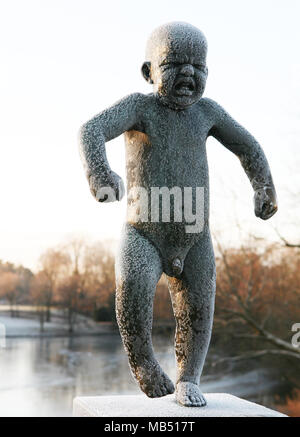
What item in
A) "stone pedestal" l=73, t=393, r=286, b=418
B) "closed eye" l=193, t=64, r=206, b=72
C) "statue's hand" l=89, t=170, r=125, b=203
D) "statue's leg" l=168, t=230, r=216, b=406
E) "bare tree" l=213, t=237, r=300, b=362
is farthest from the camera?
"bare tree" l=213, t=237, r=300, b=362

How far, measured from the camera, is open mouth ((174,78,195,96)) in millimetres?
2693

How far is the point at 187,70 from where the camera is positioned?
8.73ft

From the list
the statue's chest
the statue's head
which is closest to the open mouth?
the statue's head

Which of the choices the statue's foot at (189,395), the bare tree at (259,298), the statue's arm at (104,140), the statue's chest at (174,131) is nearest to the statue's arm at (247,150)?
the statue's chest at (174,131)

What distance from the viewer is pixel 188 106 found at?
2816 millimetres

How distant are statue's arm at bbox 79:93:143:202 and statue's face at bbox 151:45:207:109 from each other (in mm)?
138

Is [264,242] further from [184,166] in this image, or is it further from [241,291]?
[184,166]

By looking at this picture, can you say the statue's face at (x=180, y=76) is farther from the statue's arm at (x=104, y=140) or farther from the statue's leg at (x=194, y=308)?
the statue's leg at (x=194, y=308)

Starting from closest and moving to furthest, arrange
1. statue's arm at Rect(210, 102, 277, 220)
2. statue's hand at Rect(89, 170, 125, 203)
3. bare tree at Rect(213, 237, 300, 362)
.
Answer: statue's hand at Rect(89, 170, 125, 203) → statue's arm at Rect(210, 102, 277, 220) → bare tree at Rect(213, 237, 300, 362)

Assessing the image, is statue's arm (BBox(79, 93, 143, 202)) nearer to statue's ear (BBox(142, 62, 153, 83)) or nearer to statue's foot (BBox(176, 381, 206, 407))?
statue's ear (BBox(142, 62, 153, 83))

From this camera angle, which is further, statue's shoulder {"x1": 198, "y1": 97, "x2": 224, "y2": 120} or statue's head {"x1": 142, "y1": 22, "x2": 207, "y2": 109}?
statue's shoulder {"x1": 198, "y1": 97, "x2": 224, "y2": 120}

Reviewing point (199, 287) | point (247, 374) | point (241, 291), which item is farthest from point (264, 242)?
point (199, 287)

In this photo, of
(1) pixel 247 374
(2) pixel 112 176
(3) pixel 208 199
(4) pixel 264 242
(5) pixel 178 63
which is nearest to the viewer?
(2) pixel 112 176
